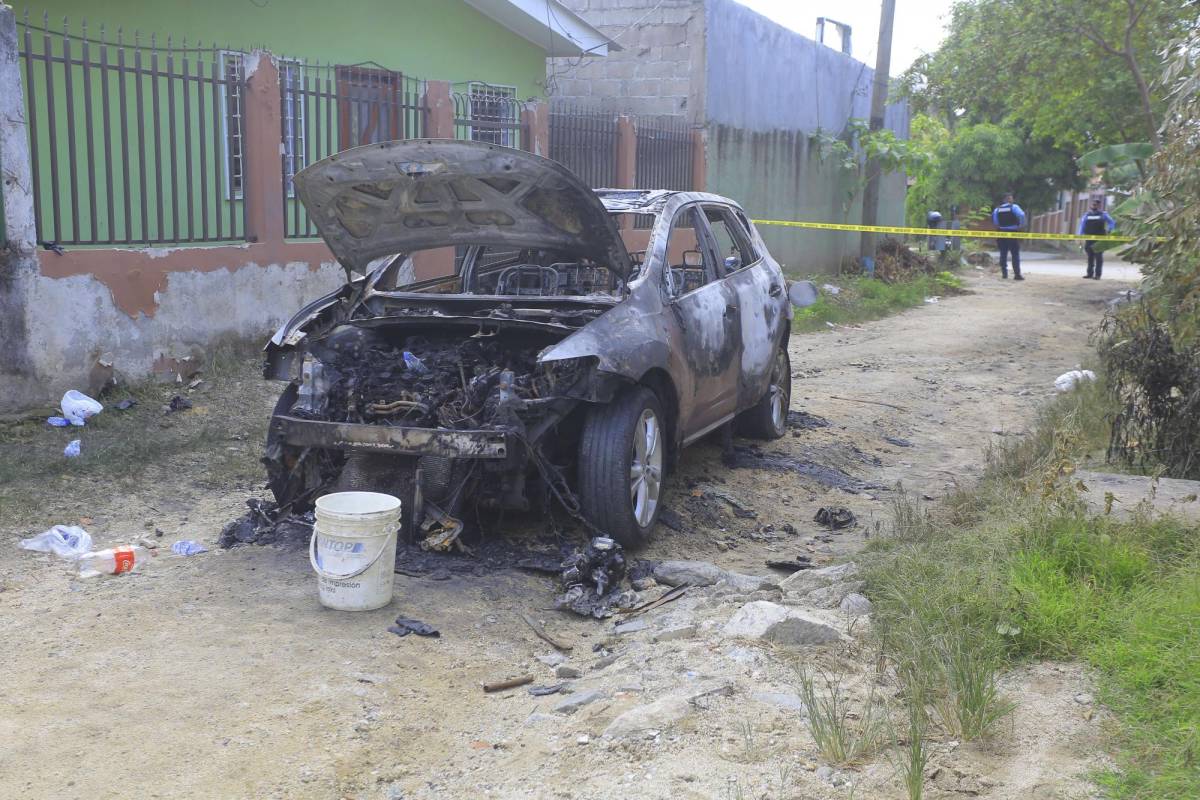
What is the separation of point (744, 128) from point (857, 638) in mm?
15189

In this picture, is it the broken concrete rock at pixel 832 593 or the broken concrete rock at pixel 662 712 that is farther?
the broken concrete rock at pixel 832 593

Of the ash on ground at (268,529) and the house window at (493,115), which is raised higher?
the house window at (493,115)

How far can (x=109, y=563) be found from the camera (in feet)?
18.2

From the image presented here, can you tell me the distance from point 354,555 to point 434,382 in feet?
3.80

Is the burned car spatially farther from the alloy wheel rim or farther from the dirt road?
the dirt road

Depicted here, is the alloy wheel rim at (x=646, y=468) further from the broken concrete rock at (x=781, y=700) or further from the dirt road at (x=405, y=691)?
the broken concrete rock at (x=781, y=700)

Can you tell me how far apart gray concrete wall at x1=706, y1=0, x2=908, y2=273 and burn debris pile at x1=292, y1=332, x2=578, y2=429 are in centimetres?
1200

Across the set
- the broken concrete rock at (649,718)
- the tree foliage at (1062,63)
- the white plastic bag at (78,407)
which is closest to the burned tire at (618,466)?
the broken concrete rock at (649,718)

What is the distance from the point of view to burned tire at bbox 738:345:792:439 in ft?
27.1

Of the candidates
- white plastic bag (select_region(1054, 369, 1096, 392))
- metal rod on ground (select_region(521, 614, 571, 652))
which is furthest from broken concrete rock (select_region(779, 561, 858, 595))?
white plastic bag (select_region(1054, 369, 1096, 392))

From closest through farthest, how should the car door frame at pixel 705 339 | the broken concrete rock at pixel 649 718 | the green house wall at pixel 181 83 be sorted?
1. the broken concrete rock at pixel 649 718
2. the car door frame at pixel 705 339
3. the green house wall at pixel 181 83

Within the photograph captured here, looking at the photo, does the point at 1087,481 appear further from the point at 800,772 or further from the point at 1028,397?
the point at 1028,397

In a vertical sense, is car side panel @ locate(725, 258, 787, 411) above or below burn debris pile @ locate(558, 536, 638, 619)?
above

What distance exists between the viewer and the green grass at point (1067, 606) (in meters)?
3.54
